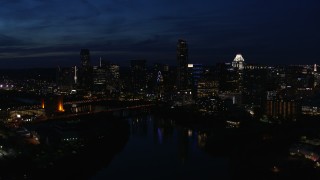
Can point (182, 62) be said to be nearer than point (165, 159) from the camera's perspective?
No

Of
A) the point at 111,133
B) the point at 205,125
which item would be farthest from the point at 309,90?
the point at 111,133

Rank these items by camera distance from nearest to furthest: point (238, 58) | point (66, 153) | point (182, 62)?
point (66, 153), point (182, 62), point (238, 58)

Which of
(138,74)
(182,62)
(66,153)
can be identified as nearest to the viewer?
(66,153)

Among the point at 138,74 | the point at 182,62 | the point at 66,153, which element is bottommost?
the point at 66,153

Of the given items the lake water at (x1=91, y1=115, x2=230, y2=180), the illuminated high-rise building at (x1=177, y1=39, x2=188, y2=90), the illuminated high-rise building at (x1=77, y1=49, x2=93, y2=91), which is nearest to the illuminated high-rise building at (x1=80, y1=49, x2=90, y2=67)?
the illuminated high-rise building at (x1=77, y1=49, x2=93, y2=91)

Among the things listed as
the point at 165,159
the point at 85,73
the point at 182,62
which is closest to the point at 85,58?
the point at 85,73

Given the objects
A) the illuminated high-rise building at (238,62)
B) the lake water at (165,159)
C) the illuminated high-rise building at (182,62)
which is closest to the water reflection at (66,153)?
the lake water at (165,159)

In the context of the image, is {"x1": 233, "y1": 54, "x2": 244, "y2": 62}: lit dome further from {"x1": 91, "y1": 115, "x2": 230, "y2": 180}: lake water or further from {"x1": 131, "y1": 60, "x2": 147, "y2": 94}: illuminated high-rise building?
{"x1": 91, "y1": 115, "x2": 230, "y2": 180}: lake water

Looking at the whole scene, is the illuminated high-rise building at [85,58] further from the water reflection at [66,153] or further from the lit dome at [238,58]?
the water reflection at [66,153]

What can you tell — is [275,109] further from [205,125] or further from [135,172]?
[135,172]

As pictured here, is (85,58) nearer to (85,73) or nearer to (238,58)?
(85,73)
